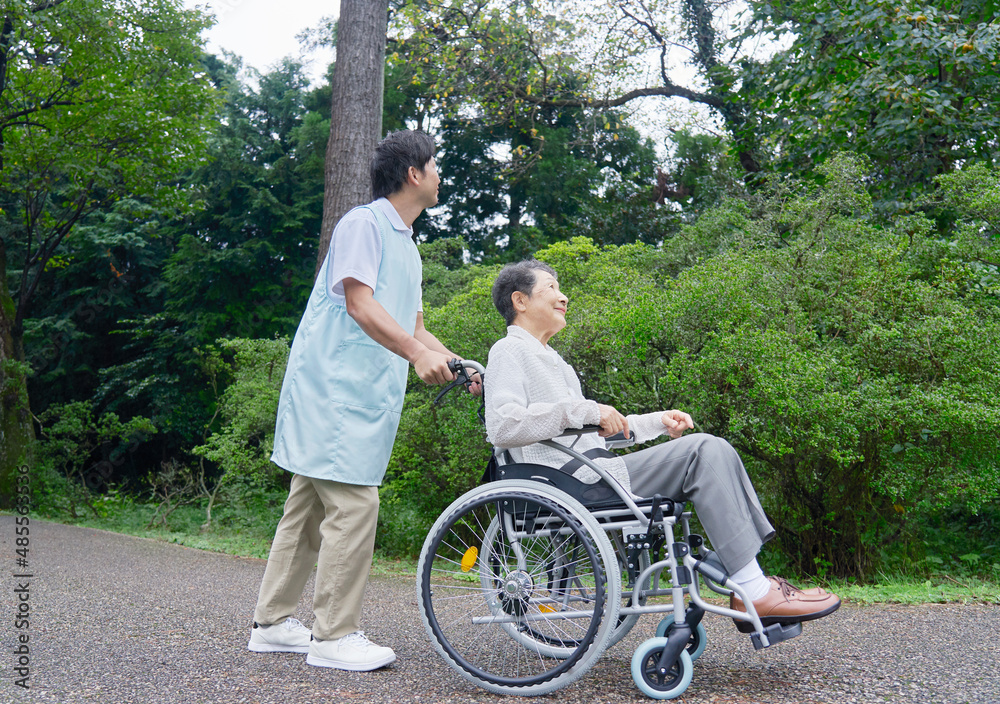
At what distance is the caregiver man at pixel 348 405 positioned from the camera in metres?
2.61

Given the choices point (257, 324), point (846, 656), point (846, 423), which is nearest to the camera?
point (846, 656)

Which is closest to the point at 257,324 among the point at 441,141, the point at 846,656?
the point at 441,141

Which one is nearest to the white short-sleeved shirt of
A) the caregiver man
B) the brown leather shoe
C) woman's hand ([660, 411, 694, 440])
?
the caregiver man

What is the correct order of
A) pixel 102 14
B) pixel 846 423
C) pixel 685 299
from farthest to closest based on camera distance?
pixel 102 14 < pixel 685 299 < pixel 846 423

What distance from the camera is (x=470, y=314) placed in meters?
6.01

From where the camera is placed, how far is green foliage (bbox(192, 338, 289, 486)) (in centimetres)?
747

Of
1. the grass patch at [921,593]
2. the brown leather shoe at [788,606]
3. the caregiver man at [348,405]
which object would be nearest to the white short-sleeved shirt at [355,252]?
the caregiver man at [348,405]

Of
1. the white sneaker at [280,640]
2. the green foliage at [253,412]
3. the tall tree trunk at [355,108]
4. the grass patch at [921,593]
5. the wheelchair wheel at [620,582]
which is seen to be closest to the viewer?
the wheelchair wheel at [620,582]

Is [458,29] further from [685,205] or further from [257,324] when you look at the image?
[257,324]

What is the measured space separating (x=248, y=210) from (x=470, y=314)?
11384mm

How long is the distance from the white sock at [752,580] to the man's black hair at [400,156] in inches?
67.6

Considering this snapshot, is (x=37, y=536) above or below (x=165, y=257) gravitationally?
below

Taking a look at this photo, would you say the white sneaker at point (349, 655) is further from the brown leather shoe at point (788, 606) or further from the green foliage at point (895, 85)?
the green foliage at point (895, 85)

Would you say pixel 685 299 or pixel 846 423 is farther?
pixel 685 299
